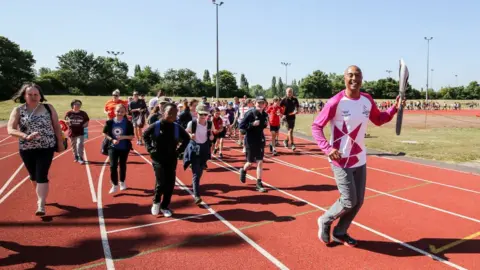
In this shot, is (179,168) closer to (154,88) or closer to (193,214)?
(193,214)

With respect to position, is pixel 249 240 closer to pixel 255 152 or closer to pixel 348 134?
pixel 348 134

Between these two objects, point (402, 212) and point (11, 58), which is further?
point (11, 58)

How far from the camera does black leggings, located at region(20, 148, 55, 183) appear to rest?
469cm

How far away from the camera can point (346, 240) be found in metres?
4.10

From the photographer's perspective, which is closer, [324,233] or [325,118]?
[325,118]

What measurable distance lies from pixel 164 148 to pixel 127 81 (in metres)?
89.6

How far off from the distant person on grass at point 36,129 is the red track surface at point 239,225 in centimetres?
88

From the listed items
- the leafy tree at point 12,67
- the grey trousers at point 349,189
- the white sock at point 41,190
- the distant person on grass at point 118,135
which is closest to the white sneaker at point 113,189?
the distant person on grass at point 118,135

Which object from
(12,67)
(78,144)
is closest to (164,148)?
(78,144)

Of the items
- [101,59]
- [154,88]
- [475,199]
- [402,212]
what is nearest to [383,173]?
[475,199]

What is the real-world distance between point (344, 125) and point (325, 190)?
321 centimetres

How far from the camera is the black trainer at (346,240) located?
13.3ft

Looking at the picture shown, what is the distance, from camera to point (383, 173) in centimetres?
812

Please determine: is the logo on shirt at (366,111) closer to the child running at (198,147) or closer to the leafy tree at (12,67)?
the child running at (198,147)
